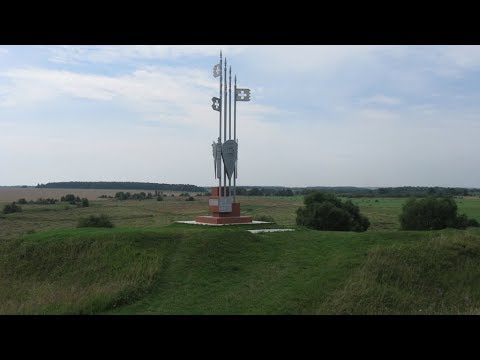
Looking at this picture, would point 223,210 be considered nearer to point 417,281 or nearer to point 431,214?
point 417,281

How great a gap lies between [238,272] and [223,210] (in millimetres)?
7720

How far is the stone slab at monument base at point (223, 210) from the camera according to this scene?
22391 mm

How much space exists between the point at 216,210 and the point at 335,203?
14.8m

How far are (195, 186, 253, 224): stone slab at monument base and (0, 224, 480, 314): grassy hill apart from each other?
13.5ft

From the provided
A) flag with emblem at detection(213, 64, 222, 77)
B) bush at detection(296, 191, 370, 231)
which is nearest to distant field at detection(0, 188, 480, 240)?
bush at detection(296, 191, 370, 231)

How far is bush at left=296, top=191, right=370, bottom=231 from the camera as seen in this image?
33.0 meters

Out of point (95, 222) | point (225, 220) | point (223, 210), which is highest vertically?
point (223, 210)

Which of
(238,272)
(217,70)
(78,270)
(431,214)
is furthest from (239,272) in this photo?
(431,214)

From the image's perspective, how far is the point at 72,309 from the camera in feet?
41.5

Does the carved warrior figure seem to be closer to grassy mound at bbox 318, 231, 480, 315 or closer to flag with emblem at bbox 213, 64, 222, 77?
flag with emblem at bbox 213, 64, 222, 77

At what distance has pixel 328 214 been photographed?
3316 centimetres

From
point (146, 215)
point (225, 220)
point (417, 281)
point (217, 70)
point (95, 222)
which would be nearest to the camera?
point (417, 281)

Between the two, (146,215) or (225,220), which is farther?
(146,215)
